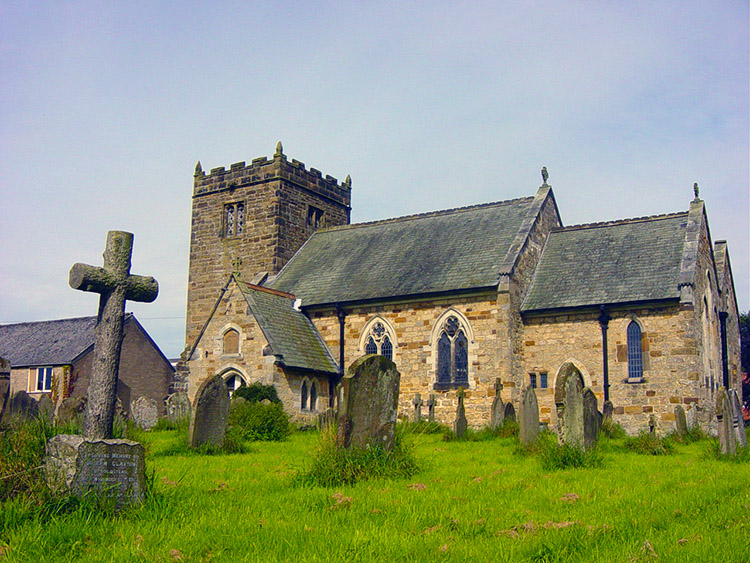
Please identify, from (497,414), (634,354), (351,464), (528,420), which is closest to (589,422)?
(528,420)

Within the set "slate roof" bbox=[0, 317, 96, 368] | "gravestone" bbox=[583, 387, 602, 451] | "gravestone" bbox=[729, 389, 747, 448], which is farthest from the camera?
"slate roof" bbox=[0, 317, 96, 368]

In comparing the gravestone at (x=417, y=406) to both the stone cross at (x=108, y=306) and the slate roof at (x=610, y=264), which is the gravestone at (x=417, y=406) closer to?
the slate roof at (x=610, y=264)

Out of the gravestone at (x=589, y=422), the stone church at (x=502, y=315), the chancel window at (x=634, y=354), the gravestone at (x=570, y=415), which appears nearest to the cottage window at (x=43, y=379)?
the stone church at (x=502, y=315)

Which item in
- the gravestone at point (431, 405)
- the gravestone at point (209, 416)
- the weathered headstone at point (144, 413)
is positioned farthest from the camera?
the gravestone at point (431, 405)

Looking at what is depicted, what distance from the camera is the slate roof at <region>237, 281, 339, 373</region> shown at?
2481cm

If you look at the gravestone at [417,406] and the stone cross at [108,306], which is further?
the gravestone at [417,406]

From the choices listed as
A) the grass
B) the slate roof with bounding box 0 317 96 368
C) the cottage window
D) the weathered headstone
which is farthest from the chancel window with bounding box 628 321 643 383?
the cottage window

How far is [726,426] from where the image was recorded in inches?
558

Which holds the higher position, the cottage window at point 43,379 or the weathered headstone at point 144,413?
the cottage window at point 43,379

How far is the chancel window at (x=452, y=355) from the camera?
25.7 metres

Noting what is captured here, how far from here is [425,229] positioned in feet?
102

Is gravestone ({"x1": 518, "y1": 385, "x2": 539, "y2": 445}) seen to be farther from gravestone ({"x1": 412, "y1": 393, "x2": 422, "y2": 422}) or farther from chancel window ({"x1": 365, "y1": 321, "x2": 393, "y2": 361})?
chancel window ({"x1": 365, "y1": 321, "x2": 393, "y2": 361})

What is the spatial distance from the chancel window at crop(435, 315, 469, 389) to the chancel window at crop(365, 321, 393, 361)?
193 cm

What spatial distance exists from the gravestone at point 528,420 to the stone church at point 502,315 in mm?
7276
